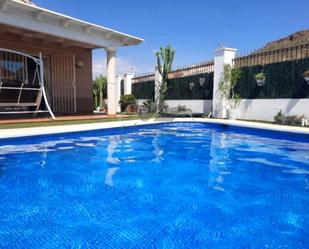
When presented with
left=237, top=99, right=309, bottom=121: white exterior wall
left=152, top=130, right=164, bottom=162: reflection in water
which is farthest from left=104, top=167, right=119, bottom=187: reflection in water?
left=237, top=99, right=309, bottom=121: white exterior wall

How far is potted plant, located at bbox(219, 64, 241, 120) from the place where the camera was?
13.2 metres

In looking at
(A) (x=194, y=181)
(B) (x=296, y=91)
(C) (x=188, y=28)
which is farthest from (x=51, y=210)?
(C) (x=188, y=28)

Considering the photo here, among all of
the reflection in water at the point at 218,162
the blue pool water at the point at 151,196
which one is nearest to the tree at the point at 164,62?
the reflection in water at the point at 218,162

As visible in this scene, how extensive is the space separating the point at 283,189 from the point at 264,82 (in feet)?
29.4

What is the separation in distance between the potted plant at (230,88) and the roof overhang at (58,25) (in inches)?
173

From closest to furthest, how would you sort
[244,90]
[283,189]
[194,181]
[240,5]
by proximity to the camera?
[283,189] < [194,181] < [244,90] < [240,5]

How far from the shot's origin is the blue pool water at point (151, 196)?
269cm

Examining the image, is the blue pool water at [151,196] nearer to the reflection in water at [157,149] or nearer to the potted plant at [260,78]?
the reflection in water at [157,149]

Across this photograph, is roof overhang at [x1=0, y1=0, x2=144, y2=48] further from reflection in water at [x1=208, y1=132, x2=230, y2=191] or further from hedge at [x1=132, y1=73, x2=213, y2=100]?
reflection in water at [x1=208, y1=132, x2=230, y2=191]

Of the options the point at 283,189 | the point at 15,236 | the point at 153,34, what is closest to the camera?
the point at 15,236

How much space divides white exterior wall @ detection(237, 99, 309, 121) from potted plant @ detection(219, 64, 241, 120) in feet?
0.99

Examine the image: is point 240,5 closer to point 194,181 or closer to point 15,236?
point 194,181

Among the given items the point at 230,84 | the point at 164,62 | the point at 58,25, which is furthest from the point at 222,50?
the point at 58,25

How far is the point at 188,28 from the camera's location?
63.8ft
